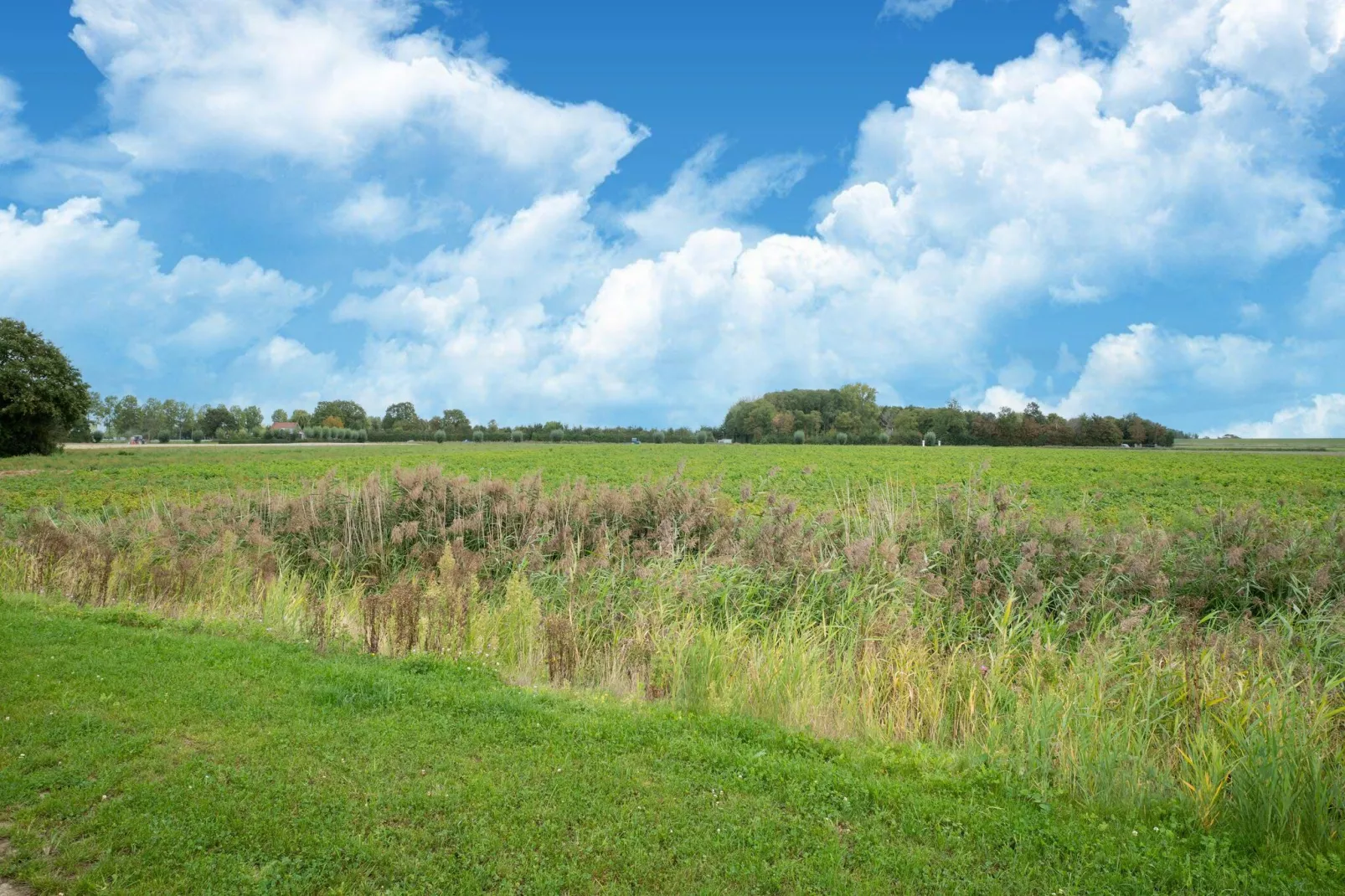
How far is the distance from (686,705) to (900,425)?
116m

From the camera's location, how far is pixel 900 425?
117 m

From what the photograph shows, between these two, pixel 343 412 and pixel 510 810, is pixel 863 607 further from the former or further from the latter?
pixel 343 412

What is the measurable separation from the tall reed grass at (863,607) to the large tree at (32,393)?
4474cm

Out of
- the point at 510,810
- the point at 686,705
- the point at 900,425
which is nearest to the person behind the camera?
the point at 510,810

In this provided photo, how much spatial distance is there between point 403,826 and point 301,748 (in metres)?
1.45

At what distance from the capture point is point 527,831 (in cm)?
430

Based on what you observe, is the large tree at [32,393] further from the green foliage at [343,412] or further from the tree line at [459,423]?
the green foliage at [343,412]

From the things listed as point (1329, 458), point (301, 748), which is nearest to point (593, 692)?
point (301, 748)

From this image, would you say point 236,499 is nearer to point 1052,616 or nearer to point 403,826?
point 403,826

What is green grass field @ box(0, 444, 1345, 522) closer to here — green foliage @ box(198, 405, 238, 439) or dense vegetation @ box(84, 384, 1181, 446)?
dense vegetation @ box(84, 384, 1181, 446)

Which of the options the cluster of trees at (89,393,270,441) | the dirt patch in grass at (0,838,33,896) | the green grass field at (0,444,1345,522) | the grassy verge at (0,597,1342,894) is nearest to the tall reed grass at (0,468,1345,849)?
the grassy verge at (0,597,1342,894)

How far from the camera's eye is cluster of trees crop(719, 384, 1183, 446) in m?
93.4

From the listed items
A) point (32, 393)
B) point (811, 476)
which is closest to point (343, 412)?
point (32, 393)

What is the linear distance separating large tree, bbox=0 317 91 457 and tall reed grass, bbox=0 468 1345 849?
44.7 meters
